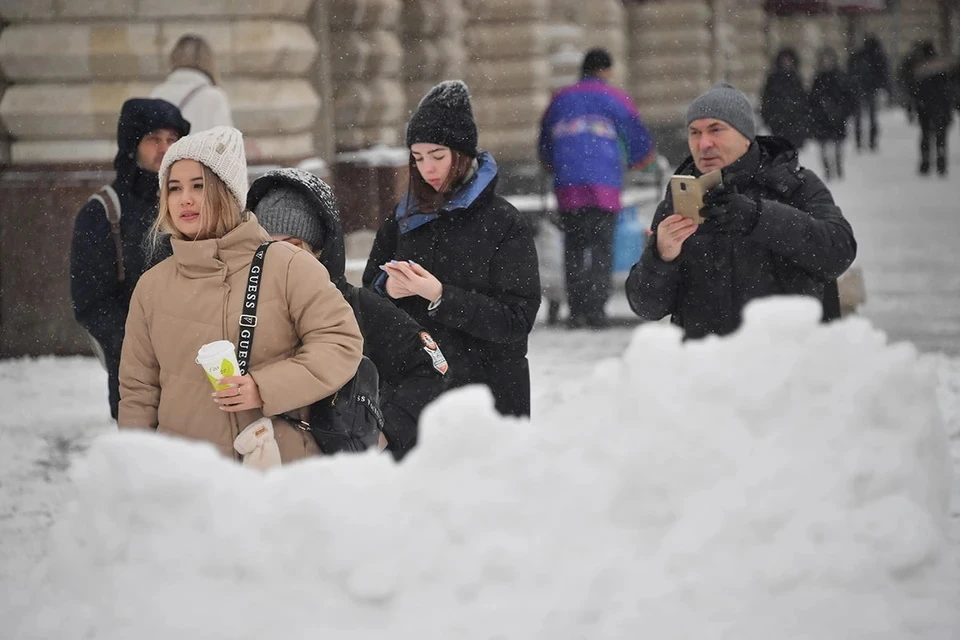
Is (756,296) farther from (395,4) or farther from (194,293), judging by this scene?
(395,4)

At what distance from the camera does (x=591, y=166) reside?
10617mm

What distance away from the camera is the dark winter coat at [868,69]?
1096 inches

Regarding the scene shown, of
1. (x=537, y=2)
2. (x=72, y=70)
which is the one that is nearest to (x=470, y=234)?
(x=72, y=70)

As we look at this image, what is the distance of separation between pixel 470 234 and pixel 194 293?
4.46 feet

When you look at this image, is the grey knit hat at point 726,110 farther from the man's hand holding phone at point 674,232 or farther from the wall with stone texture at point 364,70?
the wall with stone texture at point 364,70

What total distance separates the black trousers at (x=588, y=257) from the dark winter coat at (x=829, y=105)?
10862 millimetres

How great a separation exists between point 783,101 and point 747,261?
14.8 m

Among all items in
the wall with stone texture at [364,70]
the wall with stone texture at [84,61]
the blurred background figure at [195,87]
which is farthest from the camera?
the wall with stone texture at [364,70]

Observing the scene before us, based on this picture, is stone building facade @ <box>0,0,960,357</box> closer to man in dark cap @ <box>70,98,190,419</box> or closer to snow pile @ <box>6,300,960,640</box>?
man in dark cap @ <box>70,98,190,419</box>

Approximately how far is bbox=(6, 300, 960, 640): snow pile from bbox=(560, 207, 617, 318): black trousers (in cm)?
742

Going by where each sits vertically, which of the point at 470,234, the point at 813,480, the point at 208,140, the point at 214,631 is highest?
the point at 208,140

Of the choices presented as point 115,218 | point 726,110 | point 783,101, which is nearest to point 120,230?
point 115,218

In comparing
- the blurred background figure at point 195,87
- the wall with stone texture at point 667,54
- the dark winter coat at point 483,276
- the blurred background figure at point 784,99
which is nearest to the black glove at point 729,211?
the dark winter coat at point 483,276

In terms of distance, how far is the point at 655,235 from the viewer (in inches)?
169
